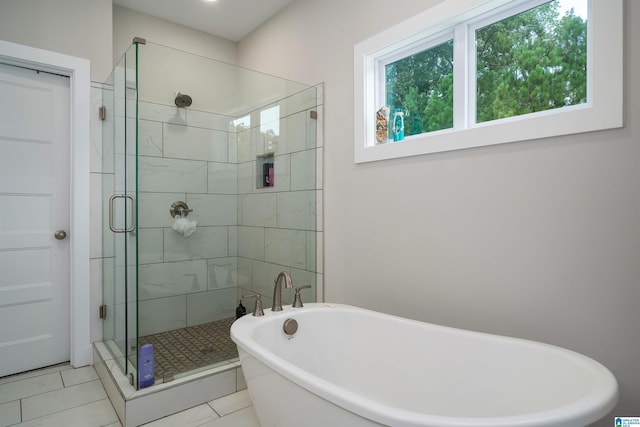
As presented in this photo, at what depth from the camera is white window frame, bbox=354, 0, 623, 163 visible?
4.26ft

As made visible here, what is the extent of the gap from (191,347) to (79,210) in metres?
1.27

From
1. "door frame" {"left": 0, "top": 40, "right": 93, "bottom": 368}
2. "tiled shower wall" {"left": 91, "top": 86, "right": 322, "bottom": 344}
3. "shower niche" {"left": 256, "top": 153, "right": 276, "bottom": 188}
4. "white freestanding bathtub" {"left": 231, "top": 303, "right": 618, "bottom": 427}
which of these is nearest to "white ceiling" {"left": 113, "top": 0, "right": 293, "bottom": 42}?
"door frame" {"left": 0, "top": 40, "right": 93, "bottom": 368}

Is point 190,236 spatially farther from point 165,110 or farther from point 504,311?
point 504,311

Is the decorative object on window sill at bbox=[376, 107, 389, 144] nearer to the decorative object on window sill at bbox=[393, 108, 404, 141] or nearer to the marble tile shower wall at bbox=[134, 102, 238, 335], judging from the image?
the decorative object on window sill at bbox=[393, 108, 404, 141]

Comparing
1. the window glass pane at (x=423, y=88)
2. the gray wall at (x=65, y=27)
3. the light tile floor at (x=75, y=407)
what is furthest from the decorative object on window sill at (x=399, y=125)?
the gray wall at (x=65, y=27)

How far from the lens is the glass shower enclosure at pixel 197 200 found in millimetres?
1919

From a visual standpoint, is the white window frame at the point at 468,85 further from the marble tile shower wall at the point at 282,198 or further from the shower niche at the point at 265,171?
the shower niche at the point at 265,171

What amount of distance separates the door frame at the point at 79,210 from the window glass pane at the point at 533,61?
257 cm

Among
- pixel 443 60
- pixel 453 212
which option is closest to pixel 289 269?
pixel 453 212

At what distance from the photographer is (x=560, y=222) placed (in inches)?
56.7

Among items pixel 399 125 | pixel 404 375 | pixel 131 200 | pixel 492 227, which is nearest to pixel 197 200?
pixel 131 200

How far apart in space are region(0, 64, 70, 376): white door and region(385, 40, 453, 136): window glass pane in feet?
7.56

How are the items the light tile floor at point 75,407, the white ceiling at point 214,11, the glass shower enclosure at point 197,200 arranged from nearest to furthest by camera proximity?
the light tile floor at point 75,407, the glass shower enclosure at point 197,200, the white ceiling at point 214,11

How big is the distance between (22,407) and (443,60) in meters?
3.05
